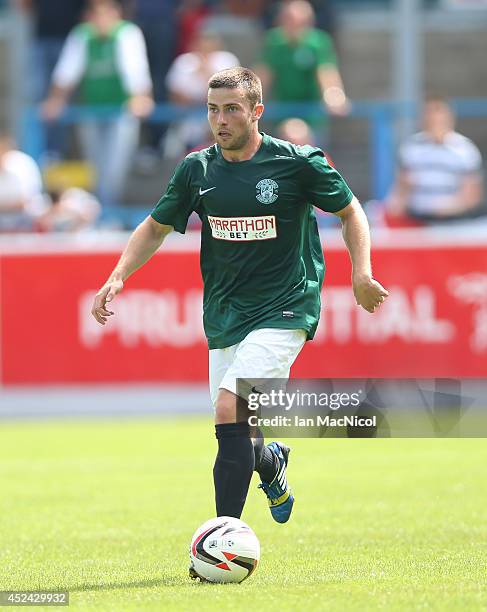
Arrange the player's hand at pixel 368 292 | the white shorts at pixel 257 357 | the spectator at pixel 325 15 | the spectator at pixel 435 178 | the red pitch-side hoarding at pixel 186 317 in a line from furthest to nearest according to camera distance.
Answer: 1. the spectator at pixel 325 15
2. the spectator at pixel 435 178
3. the red pitch-side hoarding at pixel 186 317
4. the white shorts at pixel 257 357
5. the player's hand at pixel 368 292

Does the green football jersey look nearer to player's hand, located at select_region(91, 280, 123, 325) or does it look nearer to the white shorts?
the white shorts

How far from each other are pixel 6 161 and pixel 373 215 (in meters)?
4.16

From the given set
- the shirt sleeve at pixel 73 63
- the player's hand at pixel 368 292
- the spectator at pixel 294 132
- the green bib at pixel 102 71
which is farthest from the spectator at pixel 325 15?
the player's hand at pixel 368 292

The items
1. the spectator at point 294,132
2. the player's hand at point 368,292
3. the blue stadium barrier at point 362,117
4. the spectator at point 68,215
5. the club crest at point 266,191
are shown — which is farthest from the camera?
the blue stadium barrier at point 362,117

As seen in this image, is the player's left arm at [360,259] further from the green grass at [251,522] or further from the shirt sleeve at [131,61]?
the shirt sleeve at [131,61]

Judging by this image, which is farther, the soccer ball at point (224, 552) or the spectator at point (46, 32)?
the spectator at point (46, 32)

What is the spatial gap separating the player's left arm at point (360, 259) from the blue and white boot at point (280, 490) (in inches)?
47.1

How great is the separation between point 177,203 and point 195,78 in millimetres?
10707

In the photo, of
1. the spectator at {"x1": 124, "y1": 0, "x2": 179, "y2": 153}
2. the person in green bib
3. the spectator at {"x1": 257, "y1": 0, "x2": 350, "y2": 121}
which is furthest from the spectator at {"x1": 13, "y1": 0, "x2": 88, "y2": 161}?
the person in green bib

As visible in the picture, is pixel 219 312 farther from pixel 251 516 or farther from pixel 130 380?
pixel 130 380

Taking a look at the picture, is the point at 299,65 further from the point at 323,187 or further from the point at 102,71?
the point at 323,187

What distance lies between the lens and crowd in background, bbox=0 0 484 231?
15.8 metres

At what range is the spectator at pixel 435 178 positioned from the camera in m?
15.7

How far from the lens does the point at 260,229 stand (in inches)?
268
